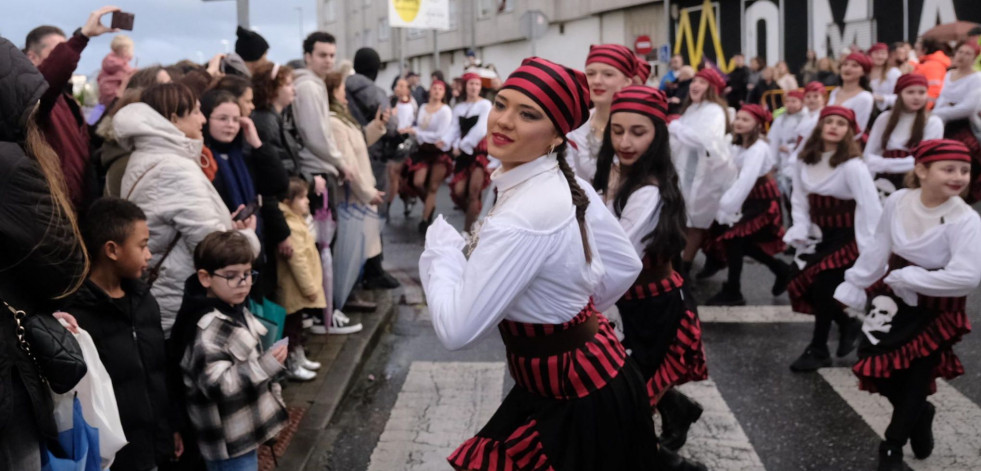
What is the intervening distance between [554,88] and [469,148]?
8.98 metres

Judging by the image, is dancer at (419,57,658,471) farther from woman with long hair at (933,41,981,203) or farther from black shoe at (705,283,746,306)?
woman with long hair at (933,41,981,203)

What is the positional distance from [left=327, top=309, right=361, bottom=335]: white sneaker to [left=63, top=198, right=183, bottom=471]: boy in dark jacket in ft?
10.4

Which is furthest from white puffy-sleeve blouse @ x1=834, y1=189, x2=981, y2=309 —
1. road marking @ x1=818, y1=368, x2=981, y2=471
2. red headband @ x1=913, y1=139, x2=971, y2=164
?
road marking @ x1=818, y1=368, x2=981, y2=471

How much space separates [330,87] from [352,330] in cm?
189

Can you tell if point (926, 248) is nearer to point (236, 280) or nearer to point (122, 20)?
point (236, 280)

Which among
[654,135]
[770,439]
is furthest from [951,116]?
A: [654,135]

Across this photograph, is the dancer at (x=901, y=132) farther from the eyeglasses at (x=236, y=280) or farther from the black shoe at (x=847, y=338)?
the eyeglasses at (x=236, y=280)

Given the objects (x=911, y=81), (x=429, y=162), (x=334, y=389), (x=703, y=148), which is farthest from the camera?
(x=429, y=162)

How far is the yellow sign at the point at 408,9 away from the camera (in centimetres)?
1972

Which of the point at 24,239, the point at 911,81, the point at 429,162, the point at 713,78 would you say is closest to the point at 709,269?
the point at 713,78

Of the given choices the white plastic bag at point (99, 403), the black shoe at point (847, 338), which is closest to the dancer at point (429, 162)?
the black shoe at point (847, 338)

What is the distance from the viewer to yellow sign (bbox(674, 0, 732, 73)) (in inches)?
1125

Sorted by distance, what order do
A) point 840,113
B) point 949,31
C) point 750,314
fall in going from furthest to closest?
1. point 949,31
2. point 750,314
3. point 840,113

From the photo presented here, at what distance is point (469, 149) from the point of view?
11664 mm
